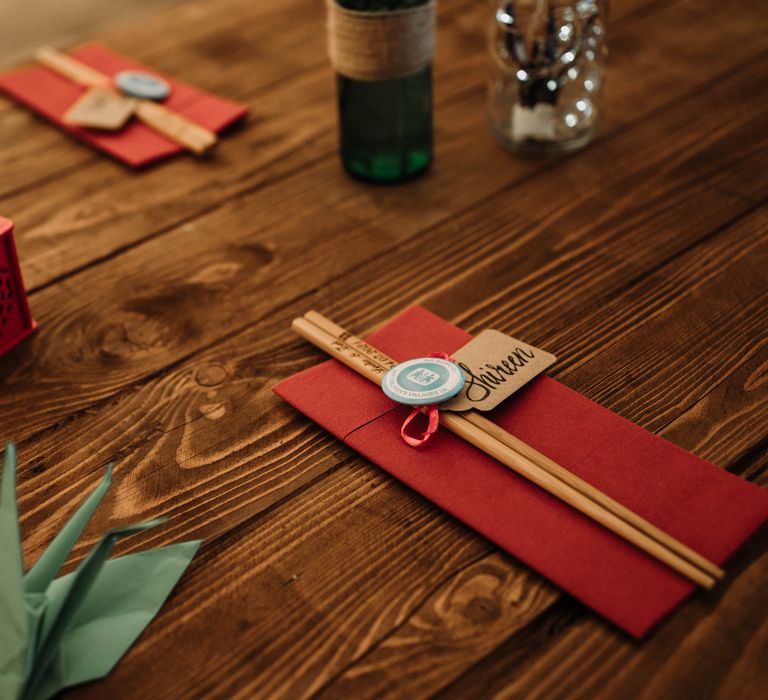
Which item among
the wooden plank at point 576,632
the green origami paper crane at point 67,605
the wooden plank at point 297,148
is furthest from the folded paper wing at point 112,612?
the wooden plank at point 297,148

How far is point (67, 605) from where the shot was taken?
0.52m

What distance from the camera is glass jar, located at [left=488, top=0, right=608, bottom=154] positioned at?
3.10 feet

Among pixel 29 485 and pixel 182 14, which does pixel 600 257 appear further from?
pixel 182 14

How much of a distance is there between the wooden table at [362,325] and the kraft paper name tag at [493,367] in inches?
1.6

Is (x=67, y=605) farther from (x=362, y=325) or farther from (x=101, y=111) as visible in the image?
(x=101, y=111)

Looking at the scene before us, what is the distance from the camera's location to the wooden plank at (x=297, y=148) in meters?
0.96

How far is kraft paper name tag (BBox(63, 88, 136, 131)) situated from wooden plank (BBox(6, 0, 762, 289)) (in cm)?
5

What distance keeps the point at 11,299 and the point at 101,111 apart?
1.26 ft

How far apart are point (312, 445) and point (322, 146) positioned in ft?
1.60

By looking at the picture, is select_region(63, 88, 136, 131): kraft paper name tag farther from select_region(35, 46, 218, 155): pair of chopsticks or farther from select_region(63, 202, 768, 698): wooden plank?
select_region(63, 202, 768, 698): wooden plank

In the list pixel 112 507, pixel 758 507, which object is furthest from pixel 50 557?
pixel 758 507

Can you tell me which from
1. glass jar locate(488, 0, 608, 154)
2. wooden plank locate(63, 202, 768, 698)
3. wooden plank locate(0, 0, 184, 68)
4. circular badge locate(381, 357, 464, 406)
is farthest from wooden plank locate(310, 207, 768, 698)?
wooden plank locate(0, 0, 184, 68)

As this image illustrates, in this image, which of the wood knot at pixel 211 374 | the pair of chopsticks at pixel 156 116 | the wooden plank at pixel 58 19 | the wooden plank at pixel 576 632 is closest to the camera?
the wooden plank at pixel 576 632

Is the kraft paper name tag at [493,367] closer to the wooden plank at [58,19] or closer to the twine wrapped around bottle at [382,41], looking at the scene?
the twine wrapped around bottle at [382,41]
